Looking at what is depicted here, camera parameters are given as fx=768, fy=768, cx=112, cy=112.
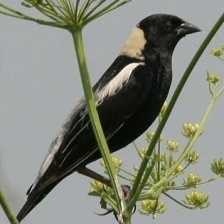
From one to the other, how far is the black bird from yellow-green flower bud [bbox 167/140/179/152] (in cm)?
68

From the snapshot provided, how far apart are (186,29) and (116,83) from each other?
0.64 m

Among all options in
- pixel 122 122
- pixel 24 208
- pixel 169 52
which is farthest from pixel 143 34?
pixel 24 208

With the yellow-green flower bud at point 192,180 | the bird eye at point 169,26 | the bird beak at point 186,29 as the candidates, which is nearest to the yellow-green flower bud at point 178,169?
the yellow-green flower bud at point 192,180

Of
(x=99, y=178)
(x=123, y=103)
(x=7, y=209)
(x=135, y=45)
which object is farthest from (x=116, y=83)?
(x=7, y=209)

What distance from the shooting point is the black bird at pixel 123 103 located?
3.98 meters

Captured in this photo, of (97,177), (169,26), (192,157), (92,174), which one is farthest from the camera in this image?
(169,26)

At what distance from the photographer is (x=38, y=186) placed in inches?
153

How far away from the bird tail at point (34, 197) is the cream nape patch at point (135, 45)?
1.09 m

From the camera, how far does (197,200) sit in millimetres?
3500

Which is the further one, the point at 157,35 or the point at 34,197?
the point at 157,35

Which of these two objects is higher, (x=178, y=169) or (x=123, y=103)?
(x=123, y=103)

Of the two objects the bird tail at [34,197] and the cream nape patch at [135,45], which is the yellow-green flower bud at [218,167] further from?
the cream nape patch at [135,45]

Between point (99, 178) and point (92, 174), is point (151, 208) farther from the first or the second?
point (92, 174)

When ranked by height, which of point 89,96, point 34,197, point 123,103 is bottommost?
point 34,197
